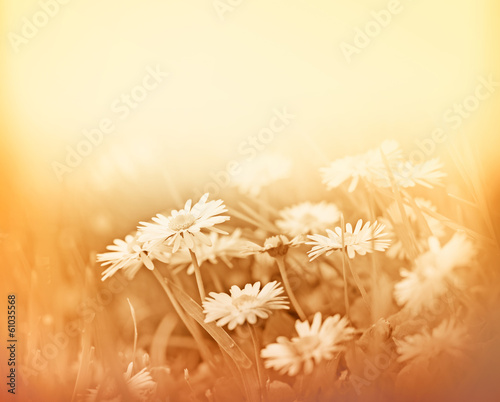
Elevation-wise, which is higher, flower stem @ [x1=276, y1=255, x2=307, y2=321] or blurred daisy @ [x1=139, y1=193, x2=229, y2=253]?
blurred daisy @ [x1=139, y1=193, x2=229, y2=253]

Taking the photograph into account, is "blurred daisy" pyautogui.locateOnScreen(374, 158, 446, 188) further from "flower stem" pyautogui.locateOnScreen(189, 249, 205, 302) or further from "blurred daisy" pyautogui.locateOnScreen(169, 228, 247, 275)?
"flower stem" pyautogui.locateOnScreen(189, 249, 205, 302)

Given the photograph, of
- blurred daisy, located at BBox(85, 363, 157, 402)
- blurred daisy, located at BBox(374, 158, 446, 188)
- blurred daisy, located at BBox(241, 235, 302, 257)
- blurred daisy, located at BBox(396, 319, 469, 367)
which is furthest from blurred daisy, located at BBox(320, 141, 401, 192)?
blurred daisy, located at BBox(85, 363, 157, 402)

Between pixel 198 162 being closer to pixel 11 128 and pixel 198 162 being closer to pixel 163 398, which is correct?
pixel 11 128

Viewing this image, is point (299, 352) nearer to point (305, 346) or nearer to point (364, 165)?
point (305, 346)

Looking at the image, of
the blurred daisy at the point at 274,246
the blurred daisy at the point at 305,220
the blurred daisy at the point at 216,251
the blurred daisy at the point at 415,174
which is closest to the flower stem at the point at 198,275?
the blurred daisy at the point at 216,251

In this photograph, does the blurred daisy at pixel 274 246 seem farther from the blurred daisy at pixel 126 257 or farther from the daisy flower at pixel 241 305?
the blurred daisy at pixel 126 257

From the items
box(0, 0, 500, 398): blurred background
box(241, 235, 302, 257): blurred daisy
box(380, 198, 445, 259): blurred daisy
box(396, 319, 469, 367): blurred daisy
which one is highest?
box(0, 0, 500, 398): blurred background
